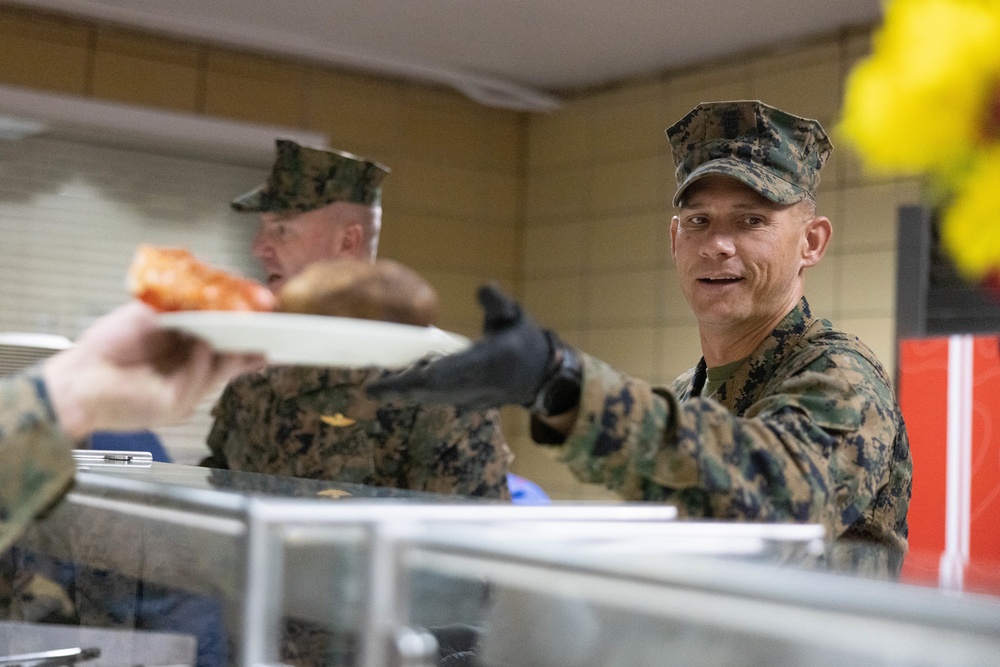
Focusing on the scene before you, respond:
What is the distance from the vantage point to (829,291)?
183 inches

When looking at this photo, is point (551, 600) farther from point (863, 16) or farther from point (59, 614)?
point (863, 16)

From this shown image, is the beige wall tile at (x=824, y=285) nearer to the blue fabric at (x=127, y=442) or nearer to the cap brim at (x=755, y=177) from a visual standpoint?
the blue fabric at (x=127, y=442)

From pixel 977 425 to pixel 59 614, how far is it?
289 centimetres

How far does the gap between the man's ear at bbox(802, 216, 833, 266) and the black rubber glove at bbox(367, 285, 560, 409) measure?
0.85 metres

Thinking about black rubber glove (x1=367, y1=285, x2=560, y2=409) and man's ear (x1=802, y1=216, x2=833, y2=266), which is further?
man's ear (x1=802, y1=216, x2=833, y2=266)

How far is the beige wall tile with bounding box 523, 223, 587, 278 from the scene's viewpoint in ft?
19.1

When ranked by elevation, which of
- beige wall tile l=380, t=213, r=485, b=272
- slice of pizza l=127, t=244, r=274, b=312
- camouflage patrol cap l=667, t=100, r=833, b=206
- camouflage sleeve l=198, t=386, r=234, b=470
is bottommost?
camouflage sleeve l=198, t=386, r=234, b=470

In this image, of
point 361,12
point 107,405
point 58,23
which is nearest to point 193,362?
point 107,405

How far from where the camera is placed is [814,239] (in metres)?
1.74

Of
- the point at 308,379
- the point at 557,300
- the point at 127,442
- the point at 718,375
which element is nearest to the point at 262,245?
the point at 308,379

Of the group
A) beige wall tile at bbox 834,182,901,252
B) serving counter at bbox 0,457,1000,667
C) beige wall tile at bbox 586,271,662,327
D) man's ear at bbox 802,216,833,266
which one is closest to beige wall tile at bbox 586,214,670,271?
beige wall tile at bbox 586,271,662,327

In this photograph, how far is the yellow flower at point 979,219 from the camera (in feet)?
1.67

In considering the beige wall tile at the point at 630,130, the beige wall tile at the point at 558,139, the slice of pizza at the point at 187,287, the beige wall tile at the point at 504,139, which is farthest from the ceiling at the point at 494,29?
the slice of pizza at the point at 187,287

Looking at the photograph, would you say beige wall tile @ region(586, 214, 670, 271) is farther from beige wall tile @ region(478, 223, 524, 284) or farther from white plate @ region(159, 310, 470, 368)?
white plate @ region(159, 310, 470, 368)
